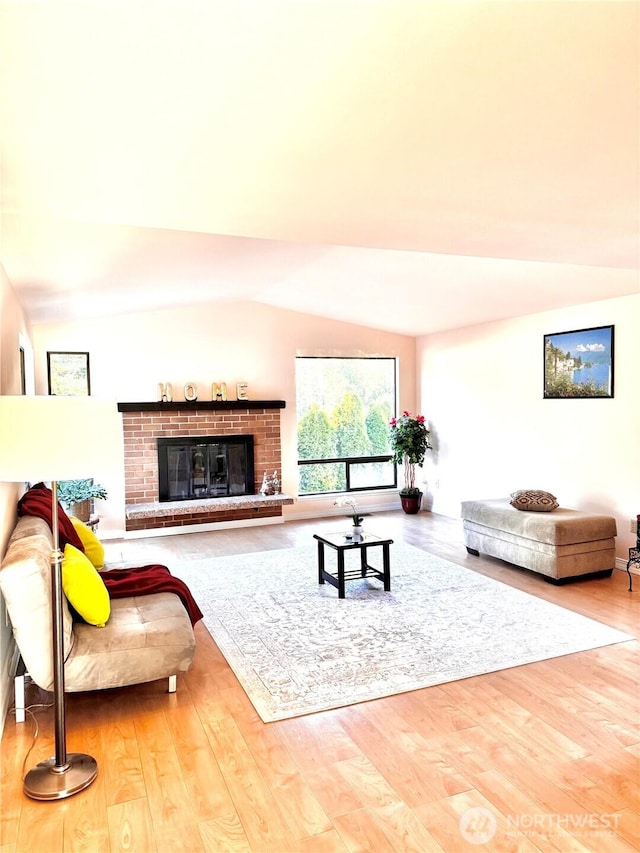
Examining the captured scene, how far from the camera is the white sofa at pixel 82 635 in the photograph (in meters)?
2.65

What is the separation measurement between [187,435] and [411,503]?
3.01 m

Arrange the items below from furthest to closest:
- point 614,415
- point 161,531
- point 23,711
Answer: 1. point 161,531
2. point 614,415
3. point 23,711

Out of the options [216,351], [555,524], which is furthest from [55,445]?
[216,351]

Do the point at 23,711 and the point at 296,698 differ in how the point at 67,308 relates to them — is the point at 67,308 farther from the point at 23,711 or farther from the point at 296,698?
the point at 296,698

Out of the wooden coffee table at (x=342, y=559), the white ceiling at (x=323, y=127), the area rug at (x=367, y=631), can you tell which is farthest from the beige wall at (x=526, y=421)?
the wooden coffee table at (x=342, y=559)

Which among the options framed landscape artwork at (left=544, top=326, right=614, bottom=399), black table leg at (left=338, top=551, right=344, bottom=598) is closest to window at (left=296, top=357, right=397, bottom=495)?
framed landscape artwork at (left=544, top=326, right=614, bottom=399)

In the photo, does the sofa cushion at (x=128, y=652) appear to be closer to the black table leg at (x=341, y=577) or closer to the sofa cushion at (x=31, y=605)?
the sofa cushion at (x=31, y=605)

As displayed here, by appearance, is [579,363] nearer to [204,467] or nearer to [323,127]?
[204,467]

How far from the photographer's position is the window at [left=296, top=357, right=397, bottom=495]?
7.68 meters

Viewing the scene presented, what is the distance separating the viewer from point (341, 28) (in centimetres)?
131

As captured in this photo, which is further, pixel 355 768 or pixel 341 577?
pixel 341 577

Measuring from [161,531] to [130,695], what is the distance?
3.75 meters

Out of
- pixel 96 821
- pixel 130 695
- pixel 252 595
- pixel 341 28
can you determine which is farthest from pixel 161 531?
pixel 341 28

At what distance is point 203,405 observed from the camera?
22.8ft
